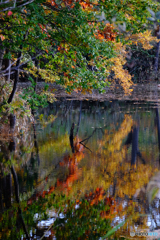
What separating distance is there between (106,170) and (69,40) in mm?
3649

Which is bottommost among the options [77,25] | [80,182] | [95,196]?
[95,196]

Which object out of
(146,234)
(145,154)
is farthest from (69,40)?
(146,234)

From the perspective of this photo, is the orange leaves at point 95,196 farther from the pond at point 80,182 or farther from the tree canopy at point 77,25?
the tree canopy at point 77,25

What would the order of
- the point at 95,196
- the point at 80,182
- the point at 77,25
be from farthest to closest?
the point at 77,25 < the point at 80,182 < the point at 95,196

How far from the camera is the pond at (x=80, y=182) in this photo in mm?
4633

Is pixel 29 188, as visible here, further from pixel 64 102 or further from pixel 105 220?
pixel 64 102

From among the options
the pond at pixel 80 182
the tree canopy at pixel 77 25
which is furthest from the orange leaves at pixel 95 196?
the tree canopy at pixel 77 25

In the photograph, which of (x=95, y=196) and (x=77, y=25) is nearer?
(x=95, y=196)

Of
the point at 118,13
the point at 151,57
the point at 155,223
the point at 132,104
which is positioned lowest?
the point at 155,223

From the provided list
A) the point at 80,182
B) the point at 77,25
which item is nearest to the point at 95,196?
the point at 80,182

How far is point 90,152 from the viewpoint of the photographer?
9.34 meters

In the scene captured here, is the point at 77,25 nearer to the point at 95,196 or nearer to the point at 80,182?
the point at 80,182

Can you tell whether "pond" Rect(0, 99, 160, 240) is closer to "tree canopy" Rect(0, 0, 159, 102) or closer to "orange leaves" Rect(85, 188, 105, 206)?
"orange leaves" Rect(85, 188, 105, 206)

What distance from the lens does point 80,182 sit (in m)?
6.65
